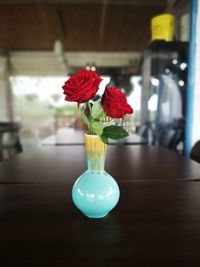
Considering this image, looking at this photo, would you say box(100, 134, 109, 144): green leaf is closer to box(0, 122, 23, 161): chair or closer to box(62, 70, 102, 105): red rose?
box(62, 70, 102, 105): red rose

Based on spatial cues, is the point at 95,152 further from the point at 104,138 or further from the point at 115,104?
the point at 115,104

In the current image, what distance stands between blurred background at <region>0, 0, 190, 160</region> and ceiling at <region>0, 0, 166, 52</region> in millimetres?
18

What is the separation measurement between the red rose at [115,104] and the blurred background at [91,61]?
Answer: 1.6 inches

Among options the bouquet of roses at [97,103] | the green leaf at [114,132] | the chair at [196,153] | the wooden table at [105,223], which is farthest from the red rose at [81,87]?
the chair at [196,153]

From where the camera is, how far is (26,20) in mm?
4832

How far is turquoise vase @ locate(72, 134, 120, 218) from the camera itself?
2.19ft

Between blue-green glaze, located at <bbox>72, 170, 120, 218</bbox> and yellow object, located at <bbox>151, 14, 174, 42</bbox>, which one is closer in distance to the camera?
blue-green glaze, located at <bbox>72, 170, 120, 218</bbox>

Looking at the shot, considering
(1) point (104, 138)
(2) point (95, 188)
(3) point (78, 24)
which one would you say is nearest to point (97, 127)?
(1) point (104, 138)

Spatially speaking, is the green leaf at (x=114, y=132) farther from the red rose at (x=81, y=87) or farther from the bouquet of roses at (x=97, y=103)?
the red rose at (x=81, y=87)

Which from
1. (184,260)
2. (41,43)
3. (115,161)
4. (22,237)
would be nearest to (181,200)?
(184,260)

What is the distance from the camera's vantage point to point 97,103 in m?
0.67

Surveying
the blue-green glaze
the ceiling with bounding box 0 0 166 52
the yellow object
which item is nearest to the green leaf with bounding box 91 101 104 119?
the blue-green glaze

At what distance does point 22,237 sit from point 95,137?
1.08ft

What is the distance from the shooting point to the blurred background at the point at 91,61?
8.18ft
